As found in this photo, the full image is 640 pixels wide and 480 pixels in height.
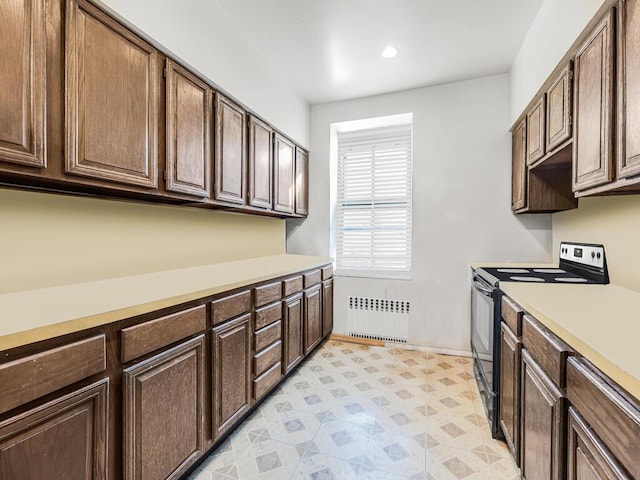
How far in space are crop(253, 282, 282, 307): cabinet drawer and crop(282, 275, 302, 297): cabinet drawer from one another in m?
0.07

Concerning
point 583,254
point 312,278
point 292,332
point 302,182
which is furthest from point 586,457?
point 302,182

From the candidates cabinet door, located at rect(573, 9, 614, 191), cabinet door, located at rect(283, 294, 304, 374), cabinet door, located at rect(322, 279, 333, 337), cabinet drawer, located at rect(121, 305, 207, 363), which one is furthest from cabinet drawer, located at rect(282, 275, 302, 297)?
cabinet door, located at rect(573, 9, 614, 191)

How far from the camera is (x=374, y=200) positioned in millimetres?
3566

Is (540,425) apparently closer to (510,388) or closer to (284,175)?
(510,388)

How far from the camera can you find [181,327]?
1.41 metres

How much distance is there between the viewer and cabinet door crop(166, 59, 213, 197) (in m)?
1.76

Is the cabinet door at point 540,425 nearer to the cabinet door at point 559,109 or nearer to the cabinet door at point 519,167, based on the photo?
the cabinet door at point 559,109

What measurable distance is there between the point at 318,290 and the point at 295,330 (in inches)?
22.0

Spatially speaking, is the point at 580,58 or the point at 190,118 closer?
the point at 580,58

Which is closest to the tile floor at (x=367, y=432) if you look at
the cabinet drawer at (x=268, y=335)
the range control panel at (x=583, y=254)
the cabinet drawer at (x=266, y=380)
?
the cabinet drawer at (x=266, y=380)

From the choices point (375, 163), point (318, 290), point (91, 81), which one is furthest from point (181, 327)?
point (375, 163)

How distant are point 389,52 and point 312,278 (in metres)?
2.05

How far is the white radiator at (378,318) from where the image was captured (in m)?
3.26

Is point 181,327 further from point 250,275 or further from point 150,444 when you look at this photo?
point 250,275
